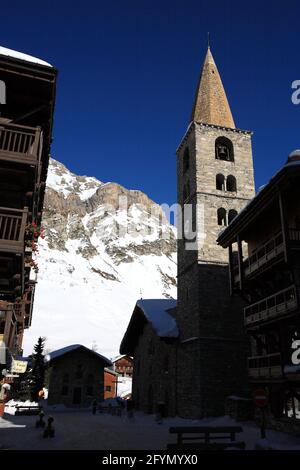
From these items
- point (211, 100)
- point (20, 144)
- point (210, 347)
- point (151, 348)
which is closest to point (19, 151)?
point (20, 144)

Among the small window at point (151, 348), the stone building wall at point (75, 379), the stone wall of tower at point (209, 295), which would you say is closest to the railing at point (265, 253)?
the stone wall of tower at point (209, 295)

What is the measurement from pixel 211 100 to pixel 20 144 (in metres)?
24.6

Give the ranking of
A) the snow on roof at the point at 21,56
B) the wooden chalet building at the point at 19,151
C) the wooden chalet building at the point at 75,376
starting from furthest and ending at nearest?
1. the wooden chalet building at the point at 75,376
2. the snow on roof at the point at 21,56
3. the wooden chalet building at the point at 19,151

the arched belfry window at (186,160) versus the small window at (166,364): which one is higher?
the arched belfry window at (186,160)

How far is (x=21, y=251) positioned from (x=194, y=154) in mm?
21408

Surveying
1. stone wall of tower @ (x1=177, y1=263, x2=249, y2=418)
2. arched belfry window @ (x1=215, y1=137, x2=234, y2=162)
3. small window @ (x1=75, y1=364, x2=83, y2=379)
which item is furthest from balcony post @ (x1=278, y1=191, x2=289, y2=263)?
small window @ (x1=75, y1=364, x2=83, y2=379)

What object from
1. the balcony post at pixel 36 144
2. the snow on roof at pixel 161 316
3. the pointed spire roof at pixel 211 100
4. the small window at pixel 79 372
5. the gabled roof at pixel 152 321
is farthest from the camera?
the small window at pixel 79 372

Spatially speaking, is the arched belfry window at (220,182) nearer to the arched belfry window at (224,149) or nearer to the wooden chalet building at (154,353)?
the arched belfry window at (224,149)

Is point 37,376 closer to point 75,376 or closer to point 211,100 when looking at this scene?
point 75,376

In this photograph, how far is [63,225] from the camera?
181875mm

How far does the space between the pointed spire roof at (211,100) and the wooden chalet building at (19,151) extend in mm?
20334

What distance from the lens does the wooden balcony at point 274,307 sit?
1634 centimetres

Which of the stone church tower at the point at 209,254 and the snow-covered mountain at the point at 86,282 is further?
the snow-covered mountain at the point at 86,282
